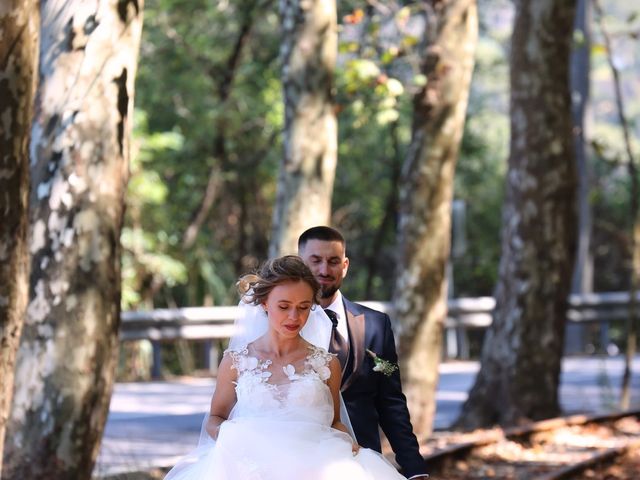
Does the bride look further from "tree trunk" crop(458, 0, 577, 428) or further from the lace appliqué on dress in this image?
"tree trunk" crop(458, 0, 577, 428)

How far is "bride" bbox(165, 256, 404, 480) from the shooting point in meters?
5.70

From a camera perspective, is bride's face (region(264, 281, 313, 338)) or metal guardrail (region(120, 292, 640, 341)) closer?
bride's face (region(264, 281, 313, 338))

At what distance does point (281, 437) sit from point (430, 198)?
382 inches

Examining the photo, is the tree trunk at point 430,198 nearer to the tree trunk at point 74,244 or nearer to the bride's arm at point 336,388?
the tree trunk at point 74,244

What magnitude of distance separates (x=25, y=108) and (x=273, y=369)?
1.73m

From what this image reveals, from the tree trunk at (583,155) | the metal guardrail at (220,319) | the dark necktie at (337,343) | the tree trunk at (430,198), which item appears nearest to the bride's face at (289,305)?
the dark necktie at (337,343)

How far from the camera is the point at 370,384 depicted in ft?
21.7

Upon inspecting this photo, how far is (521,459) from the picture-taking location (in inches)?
536

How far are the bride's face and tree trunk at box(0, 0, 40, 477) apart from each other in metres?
1.42

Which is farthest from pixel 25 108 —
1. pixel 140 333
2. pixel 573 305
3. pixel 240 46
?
pixel 240 46

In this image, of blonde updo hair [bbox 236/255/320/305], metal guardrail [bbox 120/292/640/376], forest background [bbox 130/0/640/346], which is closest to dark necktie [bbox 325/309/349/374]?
blonde updo hair [bbox 236/255/320/305]

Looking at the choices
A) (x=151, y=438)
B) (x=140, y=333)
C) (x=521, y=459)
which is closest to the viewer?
(x=521, y=459)

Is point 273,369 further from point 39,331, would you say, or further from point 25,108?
point 39,331

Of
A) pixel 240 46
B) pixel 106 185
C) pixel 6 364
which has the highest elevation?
pixel 240 46
